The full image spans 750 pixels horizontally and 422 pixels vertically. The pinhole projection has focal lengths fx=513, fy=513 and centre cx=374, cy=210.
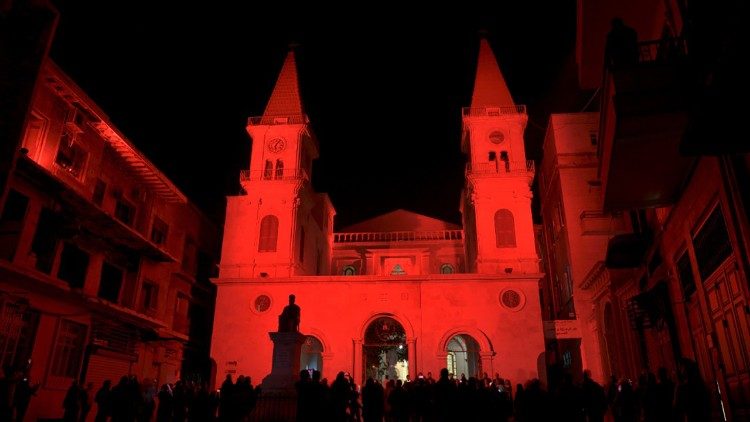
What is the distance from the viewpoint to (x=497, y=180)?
2834 centimetres

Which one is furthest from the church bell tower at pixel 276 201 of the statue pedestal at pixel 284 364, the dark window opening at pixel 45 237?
the statue pedestal at pixel 284 364

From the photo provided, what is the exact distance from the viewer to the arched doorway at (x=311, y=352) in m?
25.5

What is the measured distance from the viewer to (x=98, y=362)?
19641 millimetres

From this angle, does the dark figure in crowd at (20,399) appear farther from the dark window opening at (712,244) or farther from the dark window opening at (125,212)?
the dark window opening at (712,244)

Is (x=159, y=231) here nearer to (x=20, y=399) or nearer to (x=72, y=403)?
(x=72, y=403)

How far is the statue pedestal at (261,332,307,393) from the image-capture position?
13.1 m

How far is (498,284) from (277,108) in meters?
16.7

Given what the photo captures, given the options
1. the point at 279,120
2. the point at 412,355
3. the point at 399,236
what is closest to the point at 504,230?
the point at 412,355

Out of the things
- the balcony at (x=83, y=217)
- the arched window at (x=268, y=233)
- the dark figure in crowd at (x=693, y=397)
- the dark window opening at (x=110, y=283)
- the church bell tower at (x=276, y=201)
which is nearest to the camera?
the dark figure in crowd at (x=693, y=397)

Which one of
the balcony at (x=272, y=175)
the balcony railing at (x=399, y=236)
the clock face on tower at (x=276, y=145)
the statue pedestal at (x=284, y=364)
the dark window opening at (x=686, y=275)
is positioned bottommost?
the statue pedestal at (x=284, y=364)

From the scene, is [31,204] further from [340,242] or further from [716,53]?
[340,242]

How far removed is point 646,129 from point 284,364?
9.99 metres

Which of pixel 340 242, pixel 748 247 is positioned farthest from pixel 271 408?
pixel 340 242

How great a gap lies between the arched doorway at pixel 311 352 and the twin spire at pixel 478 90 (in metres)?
13.4
